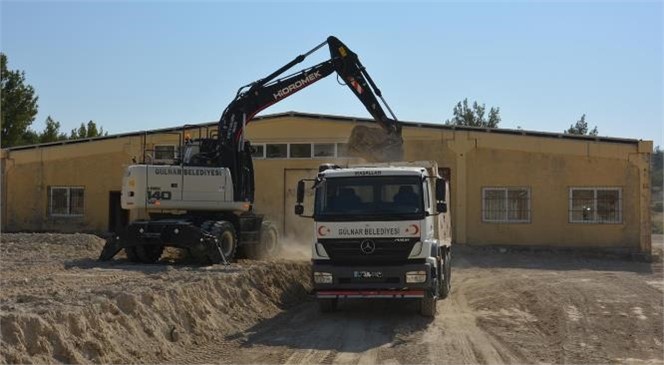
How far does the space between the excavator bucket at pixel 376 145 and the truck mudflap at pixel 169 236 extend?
6242mm

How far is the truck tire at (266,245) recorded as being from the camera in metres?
19.1

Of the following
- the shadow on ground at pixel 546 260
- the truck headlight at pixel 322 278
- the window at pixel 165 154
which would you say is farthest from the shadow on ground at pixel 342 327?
the shadow on ground at pixel 546 260

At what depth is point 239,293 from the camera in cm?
1273

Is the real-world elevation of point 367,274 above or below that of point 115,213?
below

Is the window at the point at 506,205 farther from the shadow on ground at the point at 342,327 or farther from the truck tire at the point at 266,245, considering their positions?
the shadow on ground at the point at 342,327

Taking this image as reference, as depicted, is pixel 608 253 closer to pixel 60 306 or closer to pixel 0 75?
pixel 60 306

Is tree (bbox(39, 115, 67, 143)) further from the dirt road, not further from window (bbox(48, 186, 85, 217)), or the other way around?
the dirt road

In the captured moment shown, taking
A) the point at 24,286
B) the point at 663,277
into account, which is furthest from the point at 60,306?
the point at 663,277

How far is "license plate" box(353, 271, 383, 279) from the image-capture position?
11.5 m

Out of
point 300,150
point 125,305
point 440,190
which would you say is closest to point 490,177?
point 300,150

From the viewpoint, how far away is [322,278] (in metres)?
11.7

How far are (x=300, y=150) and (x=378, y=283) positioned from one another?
16.5 meters

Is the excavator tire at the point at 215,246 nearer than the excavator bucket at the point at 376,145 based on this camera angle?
Yes

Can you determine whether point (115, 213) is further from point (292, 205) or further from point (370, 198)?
point (370, 198)
